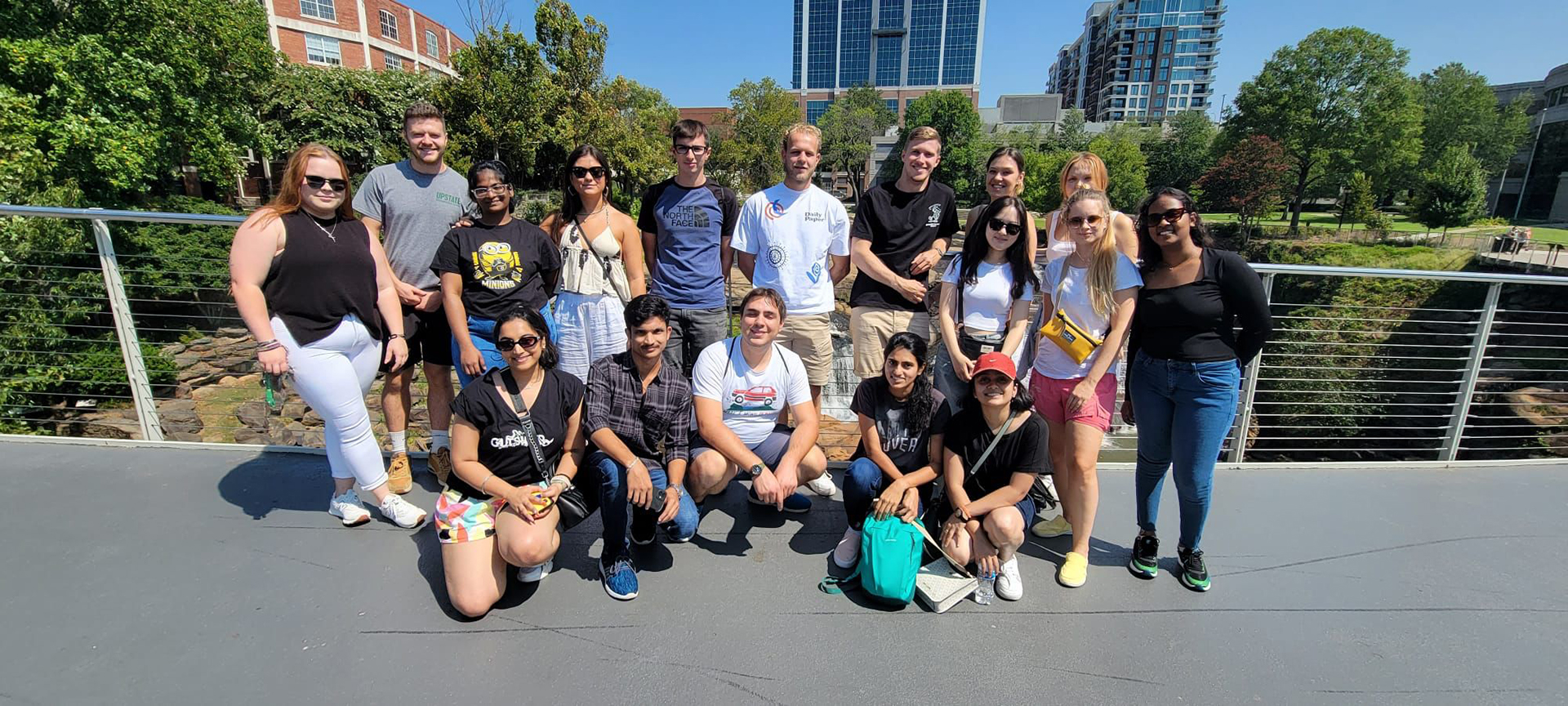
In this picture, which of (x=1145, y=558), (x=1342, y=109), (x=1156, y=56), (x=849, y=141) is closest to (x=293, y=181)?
(x=1145, y=558)

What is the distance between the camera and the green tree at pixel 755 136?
132 feet

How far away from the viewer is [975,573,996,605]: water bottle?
2.43 metres

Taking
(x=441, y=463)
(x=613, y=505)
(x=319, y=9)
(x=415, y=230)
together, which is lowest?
(x=441, y=463)

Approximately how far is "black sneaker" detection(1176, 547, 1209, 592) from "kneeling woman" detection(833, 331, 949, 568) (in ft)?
3.35

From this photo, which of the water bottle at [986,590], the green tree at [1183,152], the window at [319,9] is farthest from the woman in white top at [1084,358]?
the green tree at [1183,152]

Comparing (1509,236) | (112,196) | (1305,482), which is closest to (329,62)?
(112,196)

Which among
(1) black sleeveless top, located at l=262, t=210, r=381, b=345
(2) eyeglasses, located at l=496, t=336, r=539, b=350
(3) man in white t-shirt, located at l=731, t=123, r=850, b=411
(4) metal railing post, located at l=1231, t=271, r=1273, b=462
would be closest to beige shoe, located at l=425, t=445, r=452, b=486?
(1) black sleeveless top, located at l=262, t=210, r=381, b=345

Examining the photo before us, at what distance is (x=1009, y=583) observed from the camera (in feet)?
8.16

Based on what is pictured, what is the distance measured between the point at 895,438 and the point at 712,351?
87 cm

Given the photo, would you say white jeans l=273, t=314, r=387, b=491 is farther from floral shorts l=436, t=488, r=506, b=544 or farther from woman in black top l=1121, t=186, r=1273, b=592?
woman in black top l=1121, t=186, r=1273, b=592

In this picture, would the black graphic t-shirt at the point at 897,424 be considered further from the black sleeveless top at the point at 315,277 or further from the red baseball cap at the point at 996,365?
the black sleeveless top at the point at 315,277

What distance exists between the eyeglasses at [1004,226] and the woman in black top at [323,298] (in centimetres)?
263

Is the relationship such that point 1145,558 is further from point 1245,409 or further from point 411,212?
point 411,212

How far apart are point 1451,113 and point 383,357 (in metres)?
60.3
